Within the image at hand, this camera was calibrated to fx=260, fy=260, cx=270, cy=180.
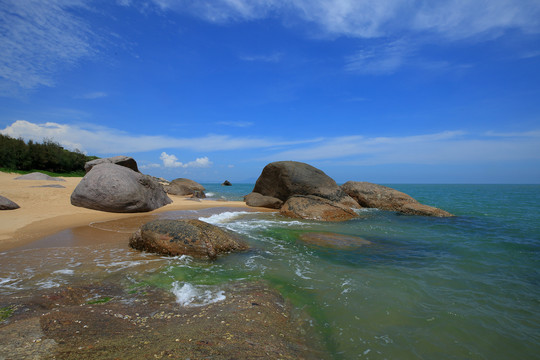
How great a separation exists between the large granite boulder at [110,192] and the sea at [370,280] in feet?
8.59

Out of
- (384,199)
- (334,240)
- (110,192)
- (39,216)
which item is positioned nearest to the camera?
(334,240)

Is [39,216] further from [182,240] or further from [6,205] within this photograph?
[182,240]

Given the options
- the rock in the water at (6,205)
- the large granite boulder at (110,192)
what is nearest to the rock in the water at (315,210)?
the large granite boulder at (110,192)

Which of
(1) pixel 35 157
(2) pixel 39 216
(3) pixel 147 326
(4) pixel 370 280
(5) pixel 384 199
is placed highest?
(1) pixel 35 157

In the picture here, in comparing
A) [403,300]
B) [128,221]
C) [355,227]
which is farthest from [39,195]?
[403,300]

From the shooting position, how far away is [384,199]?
1552cm

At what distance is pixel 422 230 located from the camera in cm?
902

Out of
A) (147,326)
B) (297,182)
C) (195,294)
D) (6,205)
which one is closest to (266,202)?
(297,182)

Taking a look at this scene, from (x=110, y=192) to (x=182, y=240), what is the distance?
19.3 feet

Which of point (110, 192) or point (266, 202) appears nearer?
point (110, 192)

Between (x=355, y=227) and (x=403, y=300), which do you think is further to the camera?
(x=355, y=227)

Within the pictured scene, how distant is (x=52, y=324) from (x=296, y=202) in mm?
10049

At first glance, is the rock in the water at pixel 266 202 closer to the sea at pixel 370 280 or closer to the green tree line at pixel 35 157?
the sea at pixel 370 280

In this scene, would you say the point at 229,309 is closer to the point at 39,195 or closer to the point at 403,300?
the point at 403,300
